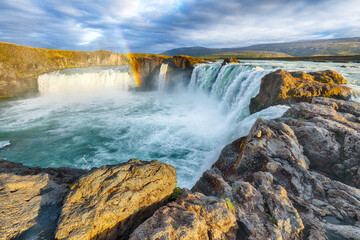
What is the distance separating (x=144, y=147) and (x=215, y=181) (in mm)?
12090

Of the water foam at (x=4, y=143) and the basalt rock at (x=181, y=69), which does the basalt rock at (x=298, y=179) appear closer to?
the water foam at (x=4, y=143)

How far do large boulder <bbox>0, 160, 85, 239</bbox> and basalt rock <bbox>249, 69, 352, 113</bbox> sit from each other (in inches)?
601

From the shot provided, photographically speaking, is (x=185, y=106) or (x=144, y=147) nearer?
(x=144, y=147)

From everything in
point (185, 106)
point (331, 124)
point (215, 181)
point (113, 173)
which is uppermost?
point (113, 173)

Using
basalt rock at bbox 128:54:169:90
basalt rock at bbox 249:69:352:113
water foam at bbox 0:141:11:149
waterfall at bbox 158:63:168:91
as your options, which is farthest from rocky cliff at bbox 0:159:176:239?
basalt rock at bbox 128:54:169:90

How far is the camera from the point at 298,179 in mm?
5910

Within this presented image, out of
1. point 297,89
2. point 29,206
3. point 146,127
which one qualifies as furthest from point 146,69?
point 29,206

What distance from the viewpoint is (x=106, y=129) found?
71.3 feet

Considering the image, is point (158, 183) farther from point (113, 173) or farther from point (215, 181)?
point (215, 181)

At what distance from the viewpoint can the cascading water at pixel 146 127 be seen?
14953 millimetres

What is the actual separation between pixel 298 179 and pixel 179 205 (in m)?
4.65

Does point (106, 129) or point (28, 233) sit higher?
point (28, 233)

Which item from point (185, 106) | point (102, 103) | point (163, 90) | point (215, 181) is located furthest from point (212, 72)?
point (215, 181)

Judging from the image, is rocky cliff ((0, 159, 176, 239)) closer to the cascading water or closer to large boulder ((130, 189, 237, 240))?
large boulder ((130, 189, 237, 240))
